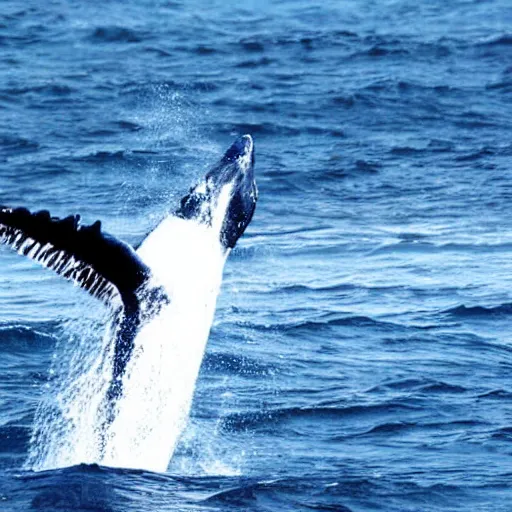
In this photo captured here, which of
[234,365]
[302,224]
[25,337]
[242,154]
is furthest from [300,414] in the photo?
[302,224]

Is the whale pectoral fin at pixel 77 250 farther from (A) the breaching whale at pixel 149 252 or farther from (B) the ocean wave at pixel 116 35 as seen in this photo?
(B) the ocean wave at pixel 116 35

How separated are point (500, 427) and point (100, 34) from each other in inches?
914

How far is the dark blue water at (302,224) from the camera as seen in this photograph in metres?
11.9

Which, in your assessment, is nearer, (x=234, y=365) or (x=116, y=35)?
(x=234, y=365)

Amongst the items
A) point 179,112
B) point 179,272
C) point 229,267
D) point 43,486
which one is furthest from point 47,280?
point 179,112

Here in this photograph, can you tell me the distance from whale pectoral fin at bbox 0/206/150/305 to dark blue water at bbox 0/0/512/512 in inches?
53.8

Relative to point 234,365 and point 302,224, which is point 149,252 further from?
point 302,224

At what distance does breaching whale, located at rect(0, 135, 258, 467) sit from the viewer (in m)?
9.93

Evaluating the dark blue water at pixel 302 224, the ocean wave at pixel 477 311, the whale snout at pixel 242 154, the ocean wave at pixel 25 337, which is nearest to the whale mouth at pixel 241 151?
the whale snout at pixel 242 154

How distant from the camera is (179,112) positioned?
2862 cm

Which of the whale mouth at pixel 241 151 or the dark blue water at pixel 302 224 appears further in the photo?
the whale mouth at pixel 241 151

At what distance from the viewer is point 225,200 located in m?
12.5

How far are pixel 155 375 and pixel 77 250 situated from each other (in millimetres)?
1821

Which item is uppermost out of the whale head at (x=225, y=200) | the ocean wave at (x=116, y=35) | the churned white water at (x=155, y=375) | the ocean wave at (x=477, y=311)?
the ocean wave at (x=116, y=35)
